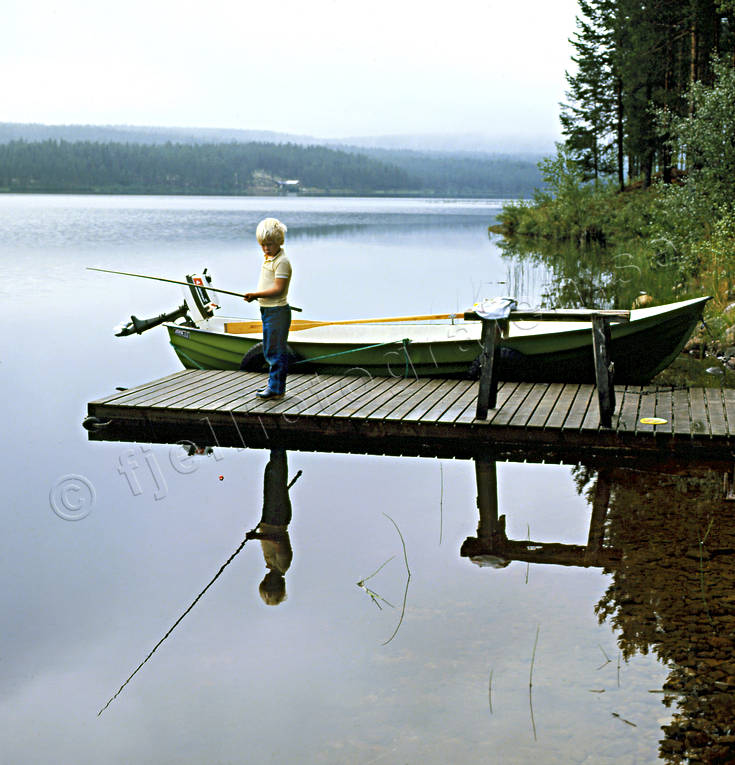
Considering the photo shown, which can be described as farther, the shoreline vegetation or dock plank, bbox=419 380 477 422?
the shoreline vegetation

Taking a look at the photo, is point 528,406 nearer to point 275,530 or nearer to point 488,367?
point 488,367

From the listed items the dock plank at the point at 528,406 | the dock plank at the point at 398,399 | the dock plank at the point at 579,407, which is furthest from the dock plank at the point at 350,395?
the dock plank at the point at 579,407

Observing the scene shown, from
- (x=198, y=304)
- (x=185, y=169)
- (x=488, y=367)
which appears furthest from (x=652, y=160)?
(x=185, y=169)

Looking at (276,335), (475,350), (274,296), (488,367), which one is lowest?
(475,350)

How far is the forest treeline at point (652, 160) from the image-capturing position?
47.0 feet

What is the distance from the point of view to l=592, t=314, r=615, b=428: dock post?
6.80 m

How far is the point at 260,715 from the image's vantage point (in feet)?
12.3

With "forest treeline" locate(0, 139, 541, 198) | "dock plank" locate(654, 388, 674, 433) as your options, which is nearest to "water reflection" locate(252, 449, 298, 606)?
"dock plank" locate(654, 388, 674, 433)

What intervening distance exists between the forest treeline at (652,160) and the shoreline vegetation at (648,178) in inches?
1.4

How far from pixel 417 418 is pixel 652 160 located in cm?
3518

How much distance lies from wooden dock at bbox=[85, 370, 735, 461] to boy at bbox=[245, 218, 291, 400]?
395 millimetres

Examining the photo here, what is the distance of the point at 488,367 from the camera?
7.24m

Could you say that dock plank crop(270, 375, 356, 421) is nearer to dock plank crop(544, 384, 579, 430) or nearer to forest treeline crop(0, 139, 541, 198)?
dock plank crop(544, 384, 579, 430)

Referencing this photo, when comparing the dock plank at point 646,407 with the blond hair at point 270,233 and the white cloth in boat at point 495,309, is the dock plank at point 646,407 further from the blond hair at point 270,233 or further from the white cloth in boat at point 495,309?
the blond hair at point 270,233
